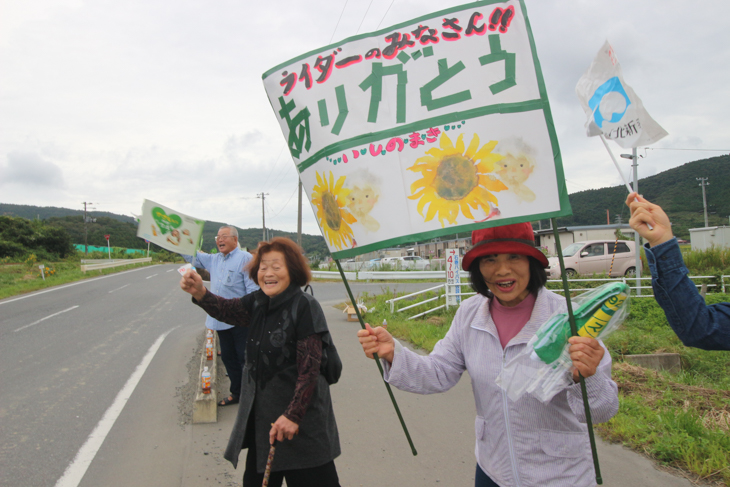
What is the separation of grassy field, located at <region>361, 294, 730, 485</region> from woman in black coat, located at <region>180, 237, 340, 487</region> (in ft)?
6.46

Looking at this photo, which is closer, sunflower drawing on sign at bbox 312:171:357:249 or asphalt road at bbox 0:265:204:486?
sunflower drawing on sign at bbox 312:171:357:249

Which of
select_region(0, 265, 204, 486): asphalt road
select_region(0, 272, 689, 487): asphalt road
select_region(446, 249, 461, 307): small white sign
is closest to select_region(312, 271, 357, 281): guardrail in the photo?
select_region(0, 265, 204, 486): asphalt road

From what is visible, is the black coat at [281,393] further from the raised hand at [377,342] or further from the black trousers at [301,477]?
the raised hand at [377,342]

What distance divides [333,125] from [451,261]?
9.03 m

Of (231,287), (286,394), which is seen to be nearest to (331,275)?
(231,287)

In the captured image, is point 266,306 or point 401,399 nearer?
point 266,306

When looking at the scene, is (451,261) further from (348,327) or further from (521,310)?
(521,310)

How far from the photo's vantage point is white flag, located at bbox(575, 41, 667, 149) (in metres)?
1.65

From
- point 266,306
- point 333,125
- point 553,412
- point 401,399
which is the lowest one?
point 401,399

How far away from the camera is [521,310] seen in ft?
5.76

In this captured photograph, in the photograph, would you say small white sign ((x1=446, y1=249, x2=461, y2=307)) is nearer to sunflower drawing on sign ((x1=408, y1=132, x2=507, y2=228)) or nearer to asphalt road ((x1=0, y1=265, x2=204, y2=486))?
asphalt road ((x1=0, y1=265, x2=204, y2=486))

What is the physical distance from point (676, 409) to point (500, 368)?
3.56m

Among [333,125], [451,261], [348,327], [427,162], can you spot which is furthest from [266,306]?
[451,261]

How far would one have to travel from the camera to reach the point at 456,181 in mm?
1492
